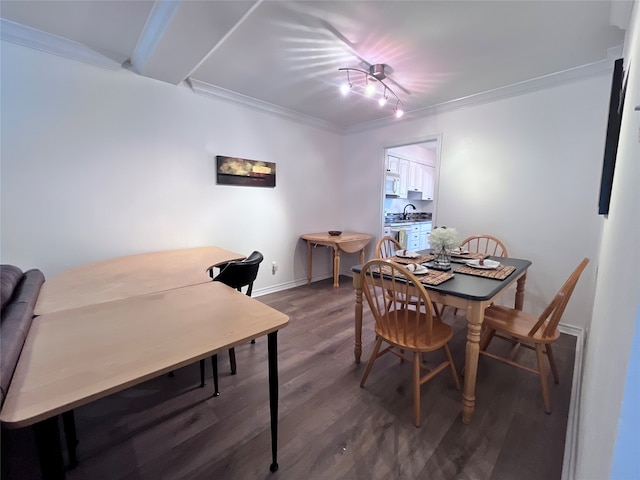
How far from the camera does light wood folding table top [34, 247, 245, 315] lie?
55.9 inches

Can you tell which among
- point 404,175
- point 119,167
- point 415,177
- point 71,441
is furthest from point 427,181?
point 71,441

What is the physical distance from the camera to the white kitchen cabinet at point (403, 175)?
5.05 meters

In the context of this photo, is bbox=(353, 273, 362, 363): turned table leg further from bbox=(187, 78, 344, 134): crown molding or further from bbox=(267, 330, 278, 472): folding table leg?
bbox=(187, 78, 344, 134): crown molding

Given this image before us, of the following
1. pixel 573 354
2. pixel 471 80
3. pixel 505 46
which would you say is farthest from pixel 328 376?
pixel 471 80

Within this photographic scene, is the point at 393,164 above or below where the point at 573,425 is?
above

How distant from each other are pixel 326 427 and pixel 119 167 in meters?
2.74

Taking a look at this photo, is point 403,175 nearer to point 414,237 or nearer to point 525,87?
point 414,237

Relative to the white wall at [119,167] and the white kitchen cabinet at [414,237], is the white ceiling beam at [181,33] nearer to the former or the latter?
the white wall at [119,167]

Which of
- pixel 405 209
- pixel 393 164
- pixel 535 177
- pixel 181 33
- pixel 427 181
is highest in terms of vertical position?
pixel 181 33

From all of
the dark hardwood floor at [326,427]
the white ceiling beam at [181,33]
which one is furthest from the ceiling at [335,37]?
the dark hardwood floor at [326,427]

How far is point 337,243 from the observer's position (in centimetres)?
371

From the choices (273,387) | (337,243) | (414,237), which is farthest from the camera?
(414,237)

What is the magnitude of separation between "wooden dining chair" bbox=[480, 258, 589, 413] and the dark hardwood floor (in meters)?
0.24

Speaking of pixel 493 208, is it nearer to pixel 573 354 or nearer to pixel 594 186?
pixel 594 186
